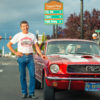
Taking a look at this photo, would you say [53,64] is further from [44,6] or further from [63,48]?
[44,6]

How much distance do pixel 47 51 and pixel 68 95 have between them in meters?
1.22

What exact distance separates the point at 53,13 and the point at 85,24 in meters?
14.5

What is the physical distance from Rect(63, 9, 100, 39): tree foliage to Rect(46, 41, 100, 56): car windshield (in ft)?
116

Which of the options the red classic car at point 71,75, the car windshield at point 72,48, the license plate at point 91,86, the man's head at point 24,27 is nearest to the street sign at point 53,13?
the car windshield at point 72,48

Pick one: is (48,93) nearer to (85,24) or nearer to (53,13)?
(53,13)

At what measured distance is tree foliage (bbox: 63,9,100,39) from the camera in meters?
43.9

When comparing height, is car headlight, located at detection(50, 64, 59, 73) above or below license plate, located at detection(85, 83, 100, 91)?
above

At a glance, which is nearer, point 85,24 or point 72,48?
point 72,48

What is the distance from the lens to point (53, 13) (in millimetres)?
31906

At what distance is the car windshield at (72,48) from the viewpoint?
7371 millimetres

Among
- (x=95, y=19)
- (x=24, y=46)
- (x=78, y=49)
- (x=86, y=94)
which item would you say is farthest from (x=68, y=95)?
(x=95, y=19)

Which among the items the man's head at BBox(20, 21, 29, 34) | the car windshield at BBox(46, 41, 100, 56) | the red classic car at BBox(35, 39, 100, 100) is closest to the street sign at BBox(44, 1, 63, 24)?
the car windshield at BBox(46, 41, 100, 56)

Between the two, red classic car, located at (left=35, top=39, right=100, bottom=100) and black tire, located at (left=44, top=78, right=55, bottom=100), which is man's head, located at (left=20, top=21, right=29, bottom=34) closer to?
red classic car, located at (left=35, top=39, right=100, bottom=100)

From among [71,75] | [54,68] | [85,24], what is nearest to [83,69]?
[71,75]
